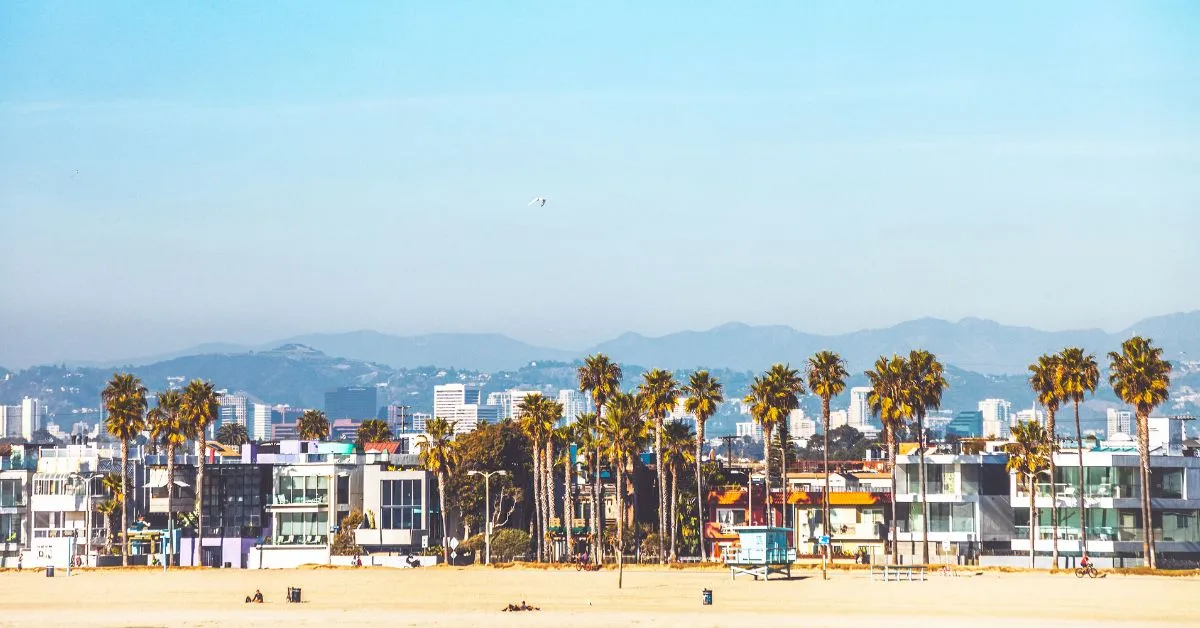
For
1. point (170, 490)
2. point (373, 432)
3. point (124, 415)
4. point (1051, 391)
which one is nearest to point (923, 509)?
point (1051, 391)

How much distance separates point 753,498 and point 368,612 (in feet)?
184

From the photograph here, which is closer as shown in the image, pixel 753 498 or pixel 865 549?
pixel 865 549

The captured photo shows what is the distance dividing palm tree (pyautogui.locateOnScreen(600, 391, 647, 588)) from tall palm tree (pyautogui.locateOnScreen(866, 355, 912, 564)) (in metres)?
14.5

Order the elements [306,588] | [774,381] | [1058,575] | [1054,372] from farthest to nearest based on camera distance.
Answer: [774,381], [1054,372], [1058,575], [306,588]

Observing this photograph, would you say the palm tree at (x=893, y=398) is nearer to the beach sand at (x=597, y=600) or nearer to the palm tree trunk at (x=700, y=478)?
the palm tree trunk at (x=700, y=478)

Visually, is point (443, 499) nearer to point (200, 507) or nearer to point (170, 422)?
point (200, 507)

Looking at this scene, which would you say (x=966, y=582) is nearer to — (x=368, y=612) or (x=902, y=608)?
(x=902, y=608)

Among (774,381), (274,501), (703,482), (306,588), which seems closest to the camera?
(306,588)

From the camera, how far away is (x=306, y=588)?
84.2 m

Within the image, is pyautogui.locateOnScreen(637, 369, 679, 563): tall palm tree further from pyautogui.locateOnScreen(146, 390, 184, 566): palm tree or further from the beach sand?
pyautogui.locateOnScreen(146, 390, 184, 566): palm tree

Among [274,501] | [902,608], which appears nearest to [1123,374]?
[902,608]

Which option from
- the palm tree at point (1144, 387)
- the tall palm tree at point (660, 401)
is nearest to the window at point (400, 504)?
the tall palm tree at point (660, 401)

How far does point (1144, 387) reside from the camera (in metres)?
94.8

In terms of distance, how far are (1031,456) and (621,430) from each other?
2420cm
